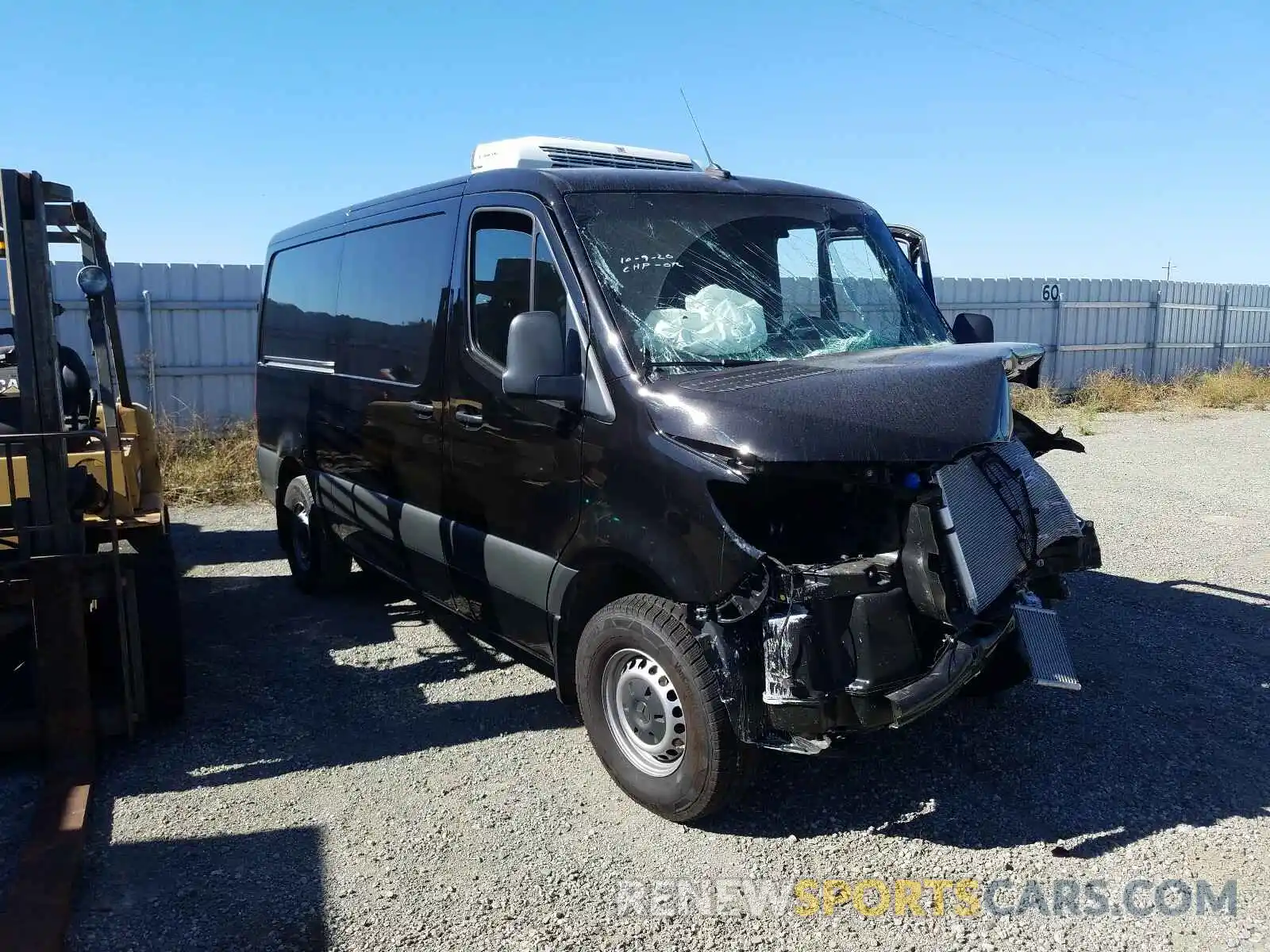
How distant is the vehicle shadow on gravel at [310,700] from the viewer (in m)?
4.31

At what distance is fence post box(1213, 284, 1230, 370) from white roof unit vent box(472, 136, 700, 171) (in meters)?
19.3

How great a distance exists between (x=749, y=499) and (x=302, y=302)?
161 inches

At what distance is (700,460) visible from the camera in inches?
133

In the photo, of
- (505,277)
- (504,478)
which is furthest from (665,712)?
(505,277)

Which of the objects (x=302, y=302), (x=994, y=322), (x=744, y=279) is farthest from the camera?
(x=994, y=322)

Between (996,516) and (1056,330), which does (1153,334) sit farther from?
(996,516)

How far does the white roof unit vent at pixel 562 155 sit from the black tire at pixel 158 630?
2339 mm

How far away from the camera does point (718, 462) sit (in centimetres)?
333

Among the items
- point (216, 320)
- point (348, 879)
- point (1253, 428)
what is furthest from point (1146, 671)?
point (1253, 428)

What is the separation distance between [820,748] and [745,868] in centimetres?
50

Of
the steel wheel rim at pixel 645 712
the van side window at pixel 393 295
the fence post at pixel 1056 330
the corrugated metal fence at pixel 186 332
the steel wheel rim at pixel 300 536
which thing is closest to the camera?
the steel wheel rim at pixel 645 712

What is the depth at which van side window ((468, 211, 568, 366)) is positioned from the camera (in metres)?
4.07

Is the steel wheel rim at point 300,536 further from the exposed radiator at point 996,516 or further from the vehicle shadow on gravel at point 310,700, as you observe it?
the exposed radiator at point 996,516

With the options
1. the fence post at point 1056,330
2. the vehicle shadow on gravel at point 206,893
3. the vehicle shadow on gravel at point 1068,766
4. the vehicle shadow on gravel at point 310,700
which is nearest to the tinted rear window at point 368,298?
the vehicle shadow on gravel at point 310,700
